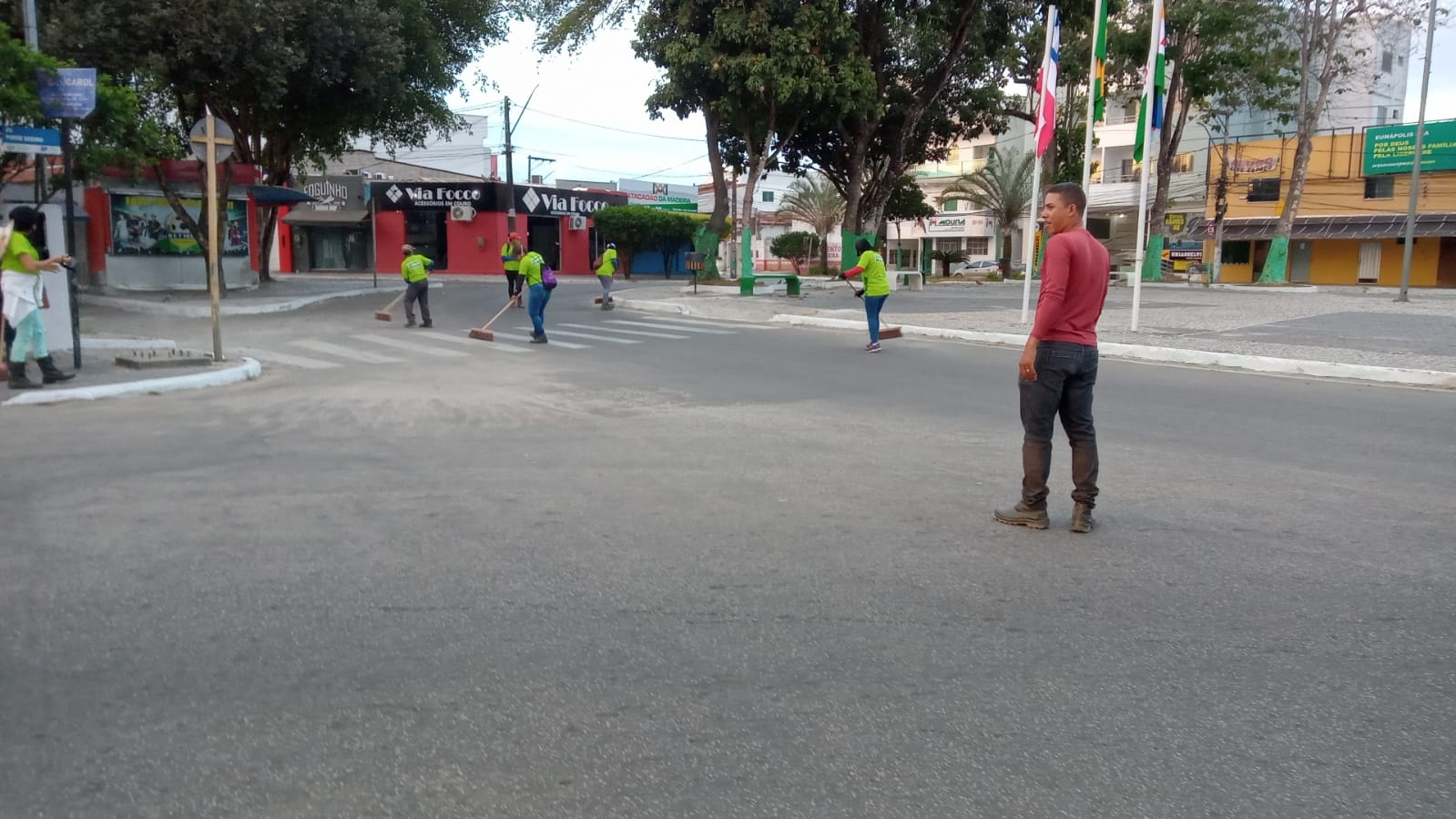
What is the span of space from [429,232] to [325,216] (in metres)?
4.55

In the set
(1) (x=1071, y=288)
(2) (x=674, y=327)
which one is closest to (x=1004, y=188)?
(2) (x=674, y=327)

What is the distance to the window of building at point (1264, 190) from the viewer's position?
45.9 m

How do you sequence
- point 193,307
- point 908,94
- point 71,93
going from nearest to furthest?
1. point 71,93
2. point 193,307
3. point 908,94

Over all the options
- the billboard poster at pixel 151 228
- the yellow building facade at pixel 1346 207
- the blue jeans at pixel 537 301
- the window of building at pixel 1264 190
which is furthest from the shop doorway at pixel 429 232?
the window of building at pixel 1264 190

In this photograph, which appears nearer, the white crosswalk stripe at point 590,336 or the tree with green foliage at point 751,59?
the white crosswalk stripe at point 590,336

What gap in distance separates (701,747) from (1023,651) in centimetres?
138

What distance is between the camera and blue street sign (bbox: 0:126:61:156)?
11.2m

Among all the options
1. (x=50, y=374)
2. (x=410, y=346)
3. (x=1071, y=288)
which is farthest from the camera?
(x=410, y=346)

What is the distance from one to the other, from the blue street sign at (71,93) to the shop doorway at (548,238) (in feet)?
118

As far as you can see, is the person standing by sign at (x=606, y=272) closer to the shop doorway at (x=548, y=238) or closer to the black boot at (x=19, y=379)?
the black boot at (x=19, y=379)

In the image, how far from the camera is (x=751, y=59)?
2609cm

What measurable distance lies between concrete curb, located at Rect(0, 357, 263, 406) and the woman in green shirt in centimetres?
41

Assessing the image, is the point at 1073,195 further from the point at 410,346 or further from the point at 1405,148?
the point at 1405,148

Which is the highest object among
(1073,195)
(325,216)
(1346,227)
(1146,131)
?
(1146,131)
